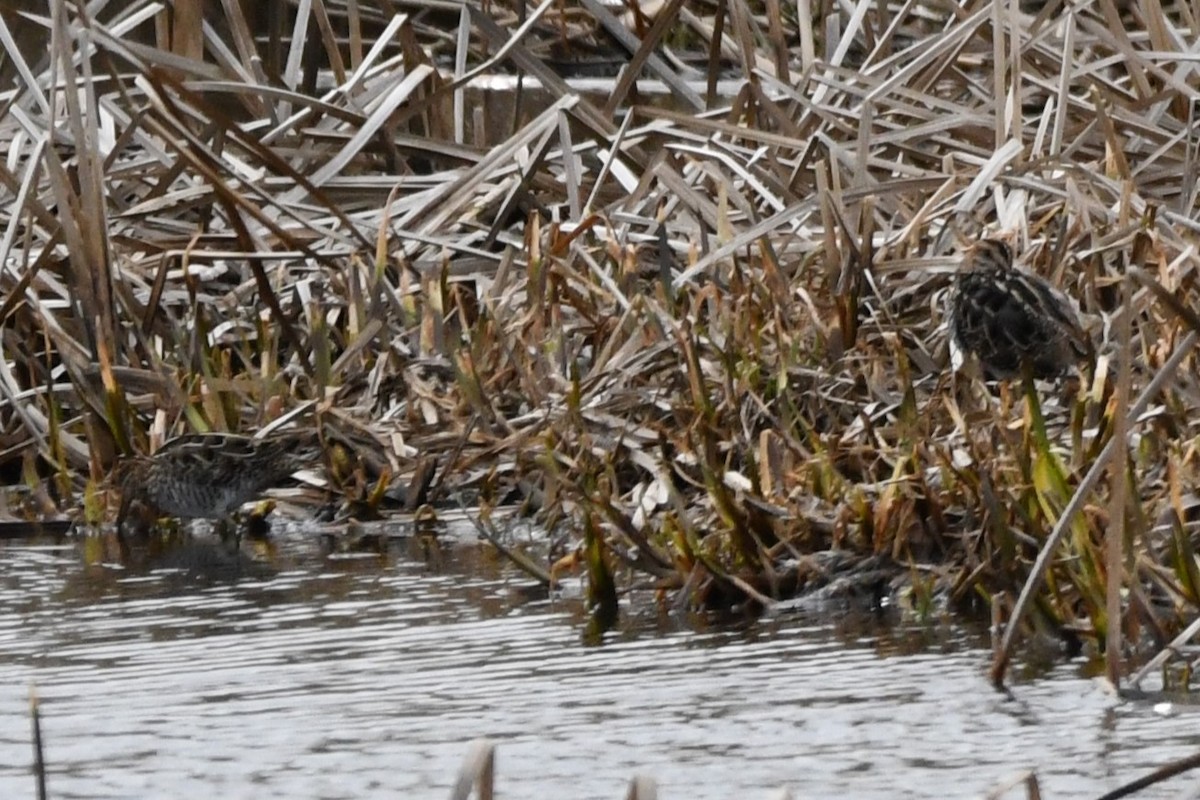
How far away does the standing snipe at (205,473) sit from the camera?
577cm

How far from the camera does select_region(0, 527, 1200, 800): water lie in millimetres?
3389

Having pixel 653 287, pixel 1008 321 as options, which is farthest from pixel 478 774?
pixel 653 287

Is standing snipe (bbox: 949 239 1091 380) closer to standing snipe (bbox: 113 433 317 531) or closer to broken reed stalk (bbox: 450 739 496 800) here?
standing snipe (bbox: 113 433 317 531)

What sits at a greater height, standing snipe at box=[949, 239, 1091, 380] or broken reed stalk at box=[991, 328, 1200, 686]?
standing snipe at box=[949, 239, 1091, 380]

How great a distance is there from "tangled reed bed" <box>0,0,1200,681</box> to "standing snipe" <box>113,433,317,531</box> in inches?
6.2

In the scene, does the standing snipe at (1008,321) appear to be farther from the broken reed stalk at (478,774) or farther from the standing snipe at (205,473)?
the broken reed stalk at (478,774)

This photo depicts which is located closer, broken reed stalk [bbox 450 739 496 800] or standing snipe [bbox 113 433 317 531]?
broken reed stalk [bbox 450 739 496 800]

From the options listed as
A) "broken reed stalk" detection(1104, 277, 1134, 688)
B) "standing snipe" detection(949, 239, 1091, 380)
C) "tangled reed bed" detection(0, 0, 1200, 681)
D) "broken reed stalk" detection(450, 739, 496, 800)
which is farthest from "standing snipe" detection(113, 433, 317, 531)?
"broken reed stalk" detection(450, 739, 496, 800)

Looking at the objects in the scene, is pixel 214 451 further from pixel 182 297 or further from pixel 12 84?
pixel 12 84

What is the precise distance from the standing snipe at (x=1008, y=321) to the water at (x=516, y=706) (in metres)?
0.55

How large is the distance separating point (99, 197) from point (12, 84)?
98.6 inches

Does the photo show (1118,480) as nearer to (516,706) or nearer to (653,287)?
(516,706)

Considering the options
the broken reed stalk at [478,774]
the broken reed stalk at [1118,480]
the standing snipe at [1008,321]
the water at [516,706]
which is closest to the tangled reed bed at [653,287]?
the standing snipe at [1008,321]

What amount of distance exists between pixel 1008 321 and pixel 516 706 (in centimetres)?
125
